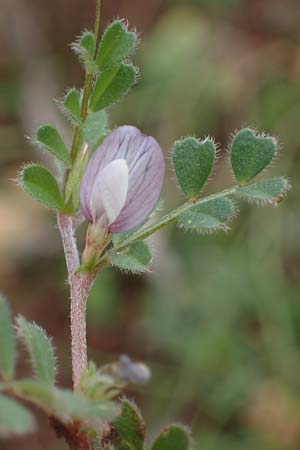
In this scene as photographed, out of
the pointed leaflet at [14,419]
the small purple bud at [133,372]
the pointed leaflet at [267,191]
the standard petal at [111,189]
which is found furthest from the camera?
the pointed leaflet at [267,191]

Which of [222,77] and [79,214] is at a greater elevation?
[222,77]

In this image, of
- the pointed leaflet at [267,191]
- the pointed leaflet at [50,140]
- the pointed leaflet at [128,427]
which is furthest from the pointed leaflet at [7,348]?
the pointed leaflet at [267,191]

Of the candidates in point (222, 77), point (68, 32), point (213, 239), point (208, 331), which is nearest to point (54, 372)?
point (208, 331)

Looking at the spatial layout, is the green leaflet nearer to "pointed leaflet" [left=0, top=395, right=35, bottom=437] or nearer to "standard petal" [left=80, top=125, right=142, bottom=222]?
"standard petal" [left=80, top=125, right=142, bottom=222]

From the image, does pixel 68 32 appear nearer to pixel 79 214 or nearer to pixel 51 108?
pixel 51 108

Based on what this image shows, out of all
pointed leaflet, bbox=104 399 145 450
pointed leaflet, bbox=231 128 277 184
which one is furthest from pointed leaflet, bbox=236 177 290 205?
pointed leaflet, bbox=104 399 145 450

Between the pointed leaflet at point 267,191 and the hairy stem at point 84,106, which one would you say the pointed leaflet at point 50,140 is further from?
the pointed leaflet at point 267,191

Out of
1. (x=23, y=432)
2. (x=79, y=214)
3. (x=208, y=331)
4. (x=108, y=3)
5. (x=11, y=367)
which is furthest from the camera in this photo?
(x=108, y=3)
